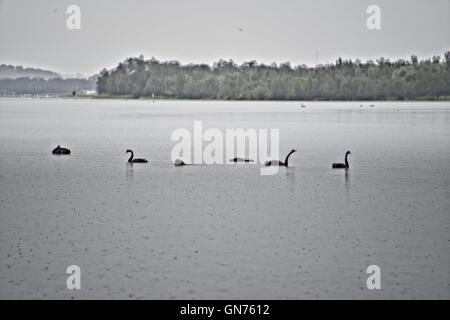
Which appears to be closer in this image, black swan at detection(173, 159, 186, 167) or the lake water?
the lake water

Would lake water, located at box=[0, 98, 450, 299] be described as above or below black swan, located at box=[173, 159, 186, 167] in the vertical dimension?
below

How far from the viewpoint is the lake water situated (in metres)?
11.4

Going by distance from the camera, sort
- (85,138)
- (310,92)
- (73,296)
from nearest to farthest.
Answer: (73,296) < (85,138) < (310,92)

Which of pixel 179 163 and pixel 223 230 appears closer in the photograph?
pixel 223 230

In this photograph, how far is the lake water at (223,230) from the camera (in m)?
11.4

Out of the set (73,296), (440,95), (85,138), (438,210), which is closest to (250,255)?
(73,296)

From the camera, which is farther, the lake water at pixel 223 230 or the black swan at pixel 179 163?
the black swan at pixel 179 163

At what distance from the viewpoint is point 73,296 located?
35.9 feet

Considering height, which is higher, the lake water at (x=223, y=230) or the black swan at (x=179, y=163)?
the black swan at (x=179, y=163)

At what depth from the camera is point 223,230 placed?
1532cm

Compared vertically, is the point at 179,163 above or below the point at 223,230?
above

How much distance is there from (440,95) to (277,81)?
146ft
